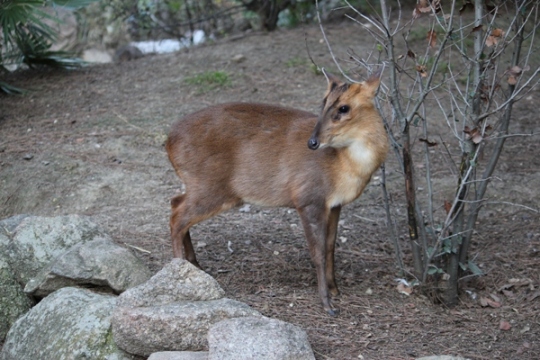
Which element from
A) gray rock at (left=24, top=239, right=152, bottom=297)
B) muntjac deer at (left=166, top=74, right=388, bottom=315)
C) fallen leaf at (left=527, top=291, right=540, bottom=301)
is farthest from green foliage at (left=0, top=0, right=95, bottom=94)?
fallen leaf at (left=527, top=291, right=540, bottom=301)

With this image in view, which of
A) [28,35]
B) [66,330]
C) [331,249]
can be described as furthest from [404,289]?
[28,35]

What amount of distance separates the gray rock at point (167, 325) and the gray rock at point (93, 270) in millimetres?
636

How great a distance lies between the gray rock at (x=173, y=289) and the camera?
439 centimetres

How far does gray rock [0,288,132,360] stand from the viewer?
441cm

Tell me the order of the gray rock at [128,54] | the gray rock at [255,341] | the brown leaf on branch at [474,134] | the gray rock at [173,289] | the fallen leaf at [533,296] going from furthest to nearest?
the gray rock at [128,54], the fallen leaf at [533,296], the brown leaf on branch at [474,134], the gray rock at [173,289], the gray rock at [255,341]

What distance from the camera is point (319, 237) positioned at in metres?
5.03

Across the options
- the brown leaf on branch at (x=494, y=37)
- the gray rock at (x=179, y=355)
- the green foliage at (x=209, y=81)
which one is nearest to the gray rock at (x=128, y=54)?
the green foliage at (x=209, y=81)

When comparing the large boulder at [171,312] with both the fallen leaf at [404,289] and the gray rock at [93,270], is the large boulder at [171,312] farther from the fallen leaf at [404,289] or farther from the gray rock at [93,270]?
the fallen leaf at [404,289]

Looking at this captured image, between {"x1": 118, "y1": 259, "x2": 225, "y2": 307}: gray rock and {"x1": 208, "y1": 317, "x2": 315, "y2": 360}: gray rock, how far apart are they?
518mm

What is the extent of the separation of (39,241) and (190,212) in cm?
105

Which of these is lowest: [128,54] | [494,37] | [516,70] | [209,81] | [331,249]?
[128,54]

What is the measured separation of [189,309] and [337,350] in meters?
0.86

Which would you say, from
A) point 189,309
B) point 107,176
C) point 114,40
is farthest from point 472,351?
point 114,40

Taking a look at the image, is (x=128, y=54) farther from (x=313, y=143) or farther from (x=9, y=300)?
(x=313, y=143)
